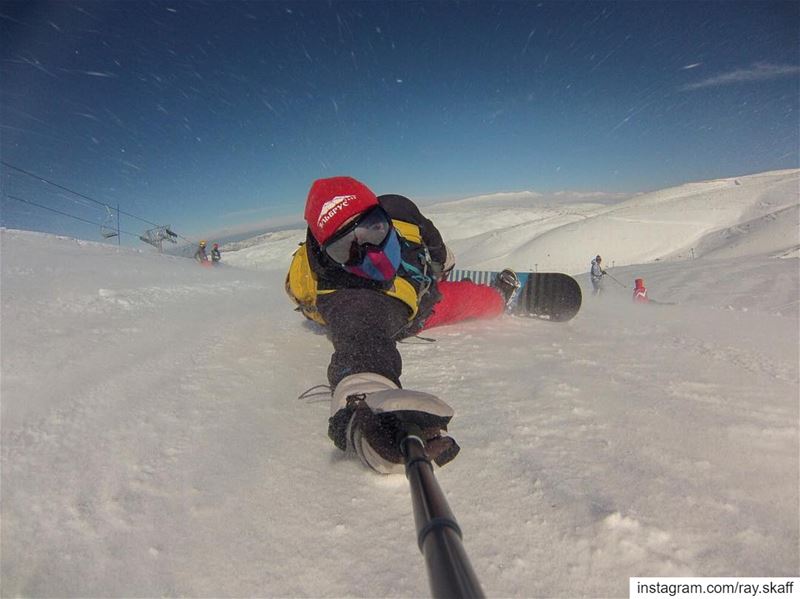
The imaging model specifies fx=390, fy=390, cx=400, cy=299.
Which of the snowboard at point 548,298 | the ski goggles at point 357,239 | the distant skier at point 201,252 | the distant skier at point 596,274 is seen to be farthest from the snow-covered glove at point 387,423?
the distant skier at point 201,252

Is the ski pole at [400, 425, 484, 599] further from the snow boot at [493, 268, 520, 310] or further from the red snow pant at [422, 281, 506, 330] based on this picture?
the snow boot at [493, 268, 520, 310]

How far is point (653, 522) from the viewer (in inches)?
33.3

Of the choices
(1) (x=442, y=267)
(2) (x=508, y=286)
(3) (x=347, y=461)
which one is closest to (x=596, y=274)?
(2) (x=508, y=286)

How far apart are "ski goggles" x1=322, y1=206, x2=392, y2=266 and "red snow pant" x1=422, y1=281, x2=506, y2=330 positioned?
0.94 m

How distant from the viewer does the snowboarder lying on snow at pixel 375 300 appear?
0.95 m

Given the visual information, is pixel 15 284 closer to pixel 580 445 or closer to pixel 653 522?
pixel 580 445

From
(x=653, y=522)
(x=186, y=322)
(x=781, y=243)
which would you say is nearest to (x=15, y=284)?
(x=186, y=322)

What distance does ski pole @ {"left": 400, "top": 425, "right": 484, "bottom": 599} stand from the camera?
49 centimetres

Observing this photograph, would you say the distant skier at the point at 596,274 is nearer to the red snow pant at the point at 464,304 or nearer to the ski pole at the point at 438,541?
the red snow pant at the point at 464,304

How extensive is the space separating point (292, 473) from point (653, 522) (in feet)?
2.93

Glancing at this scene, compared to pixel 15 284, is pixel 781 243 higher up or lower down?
higher up

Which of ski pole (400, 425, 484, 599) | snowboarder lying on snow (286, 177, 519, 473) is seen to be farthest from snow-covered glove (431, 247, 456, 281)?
ski pole (400, 425, 484, 599)

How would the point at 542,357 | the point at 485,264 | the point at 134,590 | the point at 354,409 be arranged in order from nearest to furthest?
the point at 134,590 < the point at 354,409 < the point at 542,357 < the point at 485,264

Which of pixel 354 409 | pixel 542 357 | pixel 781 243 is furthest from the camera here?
pixel 781 243
